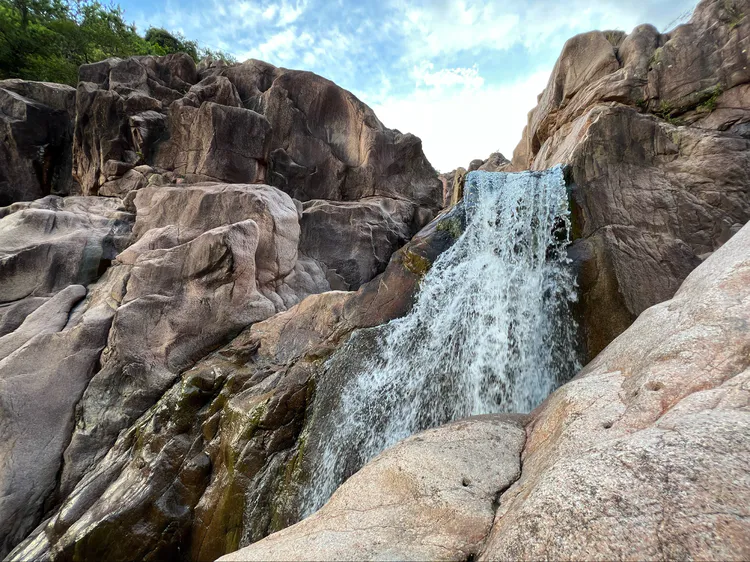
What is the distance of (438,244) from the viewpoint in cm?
964

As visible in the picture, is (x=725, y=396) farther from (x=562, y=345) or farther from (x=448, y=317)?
(x=448, y=317)

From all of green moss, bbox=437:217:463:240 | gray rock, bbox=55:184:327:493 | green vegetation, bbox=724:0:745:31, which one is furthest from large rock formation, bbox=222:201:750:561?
green vegetation, bbox=724:0:745:31

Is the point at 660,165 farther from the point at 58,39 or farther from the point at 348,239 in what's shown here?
the point at 58,39

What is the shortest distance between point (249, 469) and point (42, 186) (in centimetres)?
1947

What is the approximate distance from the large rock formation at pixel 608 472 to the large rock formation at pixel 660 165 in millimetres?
2282

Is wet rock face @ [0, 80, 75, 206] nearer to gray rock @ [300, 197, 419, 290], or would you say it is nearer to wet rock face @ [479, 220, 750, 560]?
gray rock @ [300, 197, 419, 290]

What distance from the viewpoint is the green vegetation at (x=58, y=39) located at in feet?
74.7

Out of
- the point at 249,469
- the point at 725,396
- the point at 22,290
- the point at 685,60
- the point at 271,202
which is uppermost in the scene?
the point at 685,60

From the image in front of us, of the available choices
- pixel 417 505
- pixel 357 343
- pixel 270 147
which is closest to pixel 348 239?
pixel 270 147

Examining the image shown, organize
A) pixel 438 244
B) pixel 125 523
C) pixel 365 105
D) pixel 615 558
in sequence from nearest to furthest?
1. pixel 615 558
2. pixel 125 523
3. pixel 438 244
4. pixel 365 105

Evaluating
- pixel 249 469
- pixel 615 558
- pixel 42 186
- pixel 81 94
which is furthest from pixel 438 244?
pixel 42 186

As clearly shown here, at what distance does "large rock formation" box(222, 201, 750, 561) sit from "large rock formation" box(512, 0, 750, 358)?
2.28 metres

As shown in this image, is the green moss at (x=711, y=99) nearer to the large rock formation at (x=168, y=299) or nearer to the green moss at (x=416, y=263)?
the large rock formation at (x=168, y=299)

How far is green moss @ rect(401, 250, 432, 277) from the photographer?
9078mm
